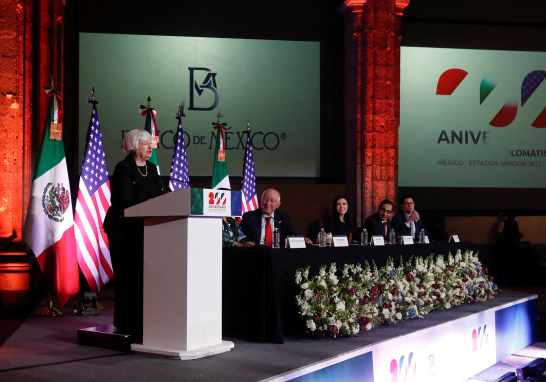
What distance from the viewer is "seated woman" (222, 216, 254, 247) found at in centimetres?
407

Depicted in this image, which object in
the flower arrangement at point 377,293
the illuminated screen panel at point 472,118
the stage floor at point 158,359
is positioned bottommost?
the stage floor at point 158,359

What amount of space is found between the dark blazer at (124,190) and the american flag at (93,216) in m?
1.88

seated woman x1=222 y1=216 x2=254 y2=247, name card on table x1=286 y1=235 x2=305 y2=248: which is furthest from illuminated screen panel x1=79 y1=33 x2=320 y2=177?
name card on table x1=286 y1=235 x2=305 y2=248

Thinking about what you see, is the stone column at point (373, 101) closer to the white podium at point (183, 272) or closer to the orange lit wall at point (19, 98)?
the orange lit wall at point (19, 98)

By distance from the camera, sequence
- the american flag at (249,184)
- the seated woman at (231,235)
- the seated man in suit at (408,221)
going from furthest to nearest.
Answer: the american flag at (249,184) → the seated man in suit at (408,221) → the seated woman at (231,235)

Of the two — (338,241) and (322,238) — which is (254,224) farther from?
(338,241)

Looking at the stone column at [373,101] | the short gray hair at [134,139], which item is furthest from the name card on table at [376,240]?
the stone column at [373,101]

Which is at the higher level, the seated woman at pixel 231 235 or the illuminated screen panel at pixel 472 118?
the illuminated screen panel at pixel 472 118

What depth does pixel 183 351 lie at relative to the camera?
9.98 ft

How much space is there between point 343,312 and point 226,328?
2.62ft

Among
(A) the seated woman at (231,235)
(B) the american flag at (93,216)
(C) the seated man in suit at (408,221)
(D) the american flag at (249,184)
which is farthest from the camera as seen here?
(D) the american flag at (249,184)

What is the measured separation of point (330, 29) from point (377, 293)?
18.8ft

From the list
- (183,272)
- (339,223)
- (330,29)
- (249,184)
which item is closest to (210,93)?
(249,184)

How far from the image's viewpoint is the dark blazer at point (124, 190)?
3359 mm
